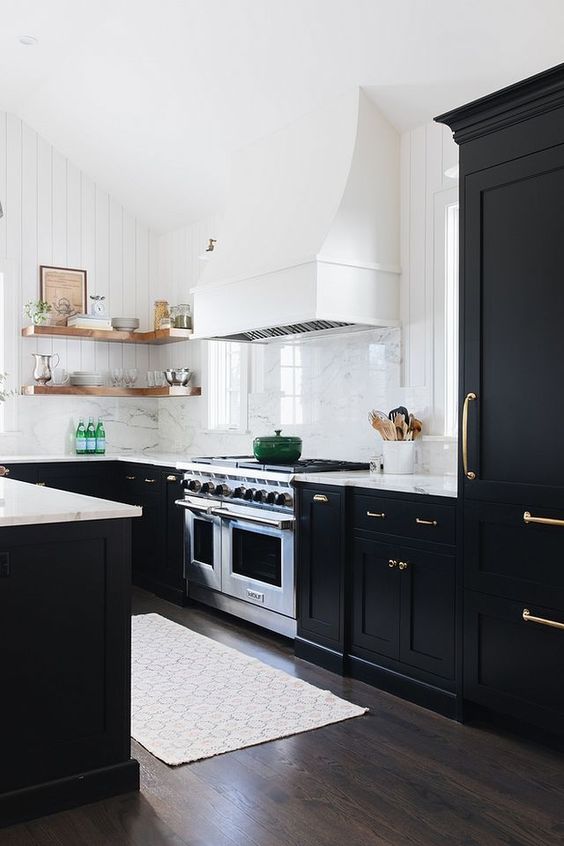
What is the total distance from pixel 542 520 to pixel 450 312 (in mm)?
1671

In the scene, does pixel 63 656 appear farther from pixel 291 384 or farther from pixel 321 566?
pixel 291 384

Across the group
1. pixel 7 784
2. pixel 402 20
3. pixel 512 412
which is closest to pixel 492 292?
pixel 512 412

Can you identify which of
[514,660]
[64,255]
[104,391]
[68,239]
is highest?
[68,239]

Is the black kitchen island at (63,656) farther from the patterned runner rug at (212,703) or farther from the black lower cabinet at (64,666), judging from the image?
the patterned runner rug at (212,703)

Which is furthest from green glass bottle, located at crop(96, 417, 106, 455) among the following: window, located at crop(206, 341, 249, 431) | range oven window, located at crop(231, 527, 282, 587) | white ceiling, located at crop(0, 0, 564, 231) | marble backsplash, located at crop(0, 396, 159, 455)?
range oven window, located at crop(231, 527, 282, 587)

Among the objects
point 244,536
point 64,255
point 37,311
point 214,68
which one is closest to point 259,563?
point 244,536

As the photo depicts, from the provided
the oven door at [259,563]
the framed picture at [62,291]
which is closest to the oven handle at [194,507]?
the oven door at [259,563]

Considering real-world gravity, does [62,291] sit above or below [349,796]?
above

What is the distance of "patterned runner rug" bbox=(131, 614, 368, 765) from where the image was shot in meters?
3.13

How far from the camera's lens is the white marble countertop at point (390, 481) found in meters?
3.52

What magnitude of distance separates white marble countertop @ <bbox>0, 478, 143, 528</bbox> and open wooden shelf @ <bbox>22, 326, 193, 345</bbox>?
3.34 meters

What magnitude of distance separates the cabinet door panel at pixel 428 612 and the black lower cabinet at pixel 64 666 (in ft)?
4.39

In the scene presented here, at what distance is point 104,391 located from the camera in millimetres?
6680

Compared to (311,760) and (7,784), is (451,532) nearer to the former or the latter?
(311,760)
